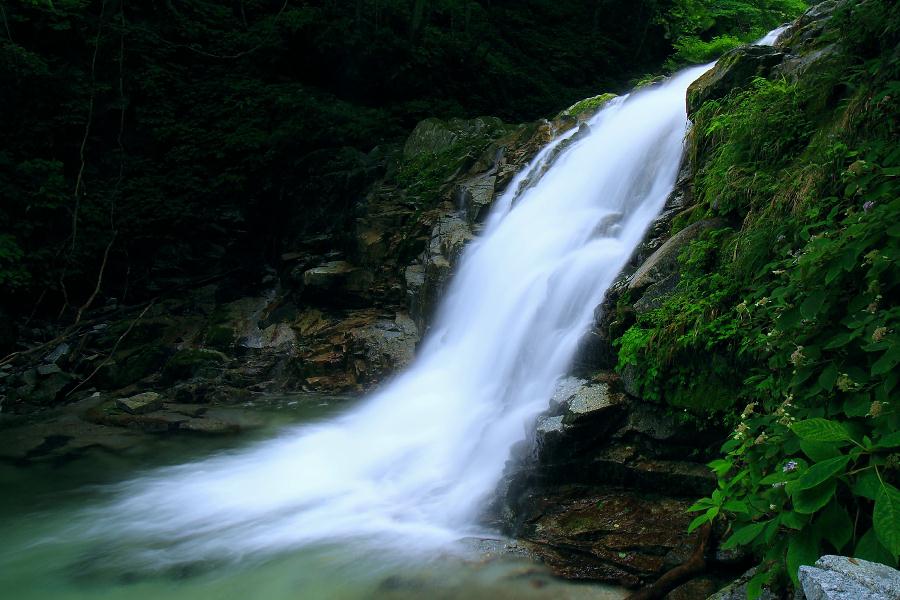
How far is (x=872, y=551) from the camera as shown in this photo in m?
1.82

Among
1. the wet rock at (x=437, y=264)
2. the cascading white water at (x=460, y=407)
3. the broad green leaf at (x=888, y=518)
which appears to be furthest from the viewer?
the wet rock at (x=437, y=264)

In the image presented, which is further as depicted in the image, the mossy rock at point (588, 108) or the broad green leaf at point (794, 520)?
the mossy rock at point (588, 108)

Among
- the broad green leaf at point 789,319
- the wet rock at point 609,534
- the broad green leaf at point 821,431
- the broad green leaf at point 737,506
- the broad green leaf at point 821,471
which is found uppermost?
the broad green leaf at point 789,319

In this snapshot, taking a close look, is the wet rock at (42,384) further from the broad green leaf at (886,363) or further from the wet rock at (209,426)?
the broad green leaf at (886,363)

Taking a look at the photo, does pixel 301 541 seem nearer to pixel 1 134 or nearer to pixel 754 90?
pixel 754 90

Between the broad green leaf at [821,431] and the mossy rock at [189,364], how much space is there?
916cm

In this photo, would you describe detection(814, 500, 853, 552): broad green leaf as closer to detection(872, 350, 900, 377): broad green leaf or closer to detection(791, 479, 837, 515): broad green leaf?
detection(791, 479, 837, 515): broad green leaf

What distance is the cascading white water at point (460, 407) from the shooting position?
4.96 meters

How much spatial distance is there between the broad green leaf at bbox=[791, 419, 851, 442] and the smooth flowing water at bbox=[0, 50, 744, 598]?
2.84 metres

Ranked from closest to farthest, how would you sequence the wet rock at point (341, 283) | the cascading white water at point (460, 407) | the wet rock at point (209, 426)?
the cascading white water at point (460, 407) → the wet rock at point (209, 426) → the wet rock at point (341, 283)

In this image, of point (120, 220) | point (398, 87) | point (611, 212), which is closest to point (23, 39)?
point (120, 220)

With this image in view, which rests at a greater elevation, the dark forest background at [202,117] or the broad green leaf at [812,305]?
the dark forest background at [202,117]

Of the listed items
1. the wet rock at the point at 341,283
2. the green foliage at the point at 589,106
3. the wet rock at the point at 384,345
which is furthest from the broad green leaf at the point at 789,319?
the green foliage at the point at 589,106

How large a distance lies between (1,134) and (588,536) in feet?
43.3
